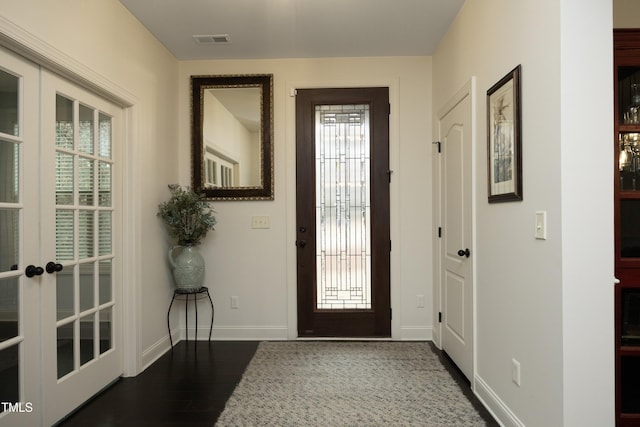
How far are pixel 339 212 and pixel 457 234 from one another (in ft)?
3.89

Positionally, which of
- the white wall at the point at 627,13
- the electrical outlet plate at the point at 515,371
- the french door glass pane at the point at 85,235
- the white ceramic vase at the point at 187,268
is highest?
the white wall at the point at 627,13

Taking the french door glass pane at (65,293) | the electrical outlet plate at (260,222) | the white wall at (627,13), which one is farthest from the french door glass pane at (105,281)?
the white wall at (627,13)

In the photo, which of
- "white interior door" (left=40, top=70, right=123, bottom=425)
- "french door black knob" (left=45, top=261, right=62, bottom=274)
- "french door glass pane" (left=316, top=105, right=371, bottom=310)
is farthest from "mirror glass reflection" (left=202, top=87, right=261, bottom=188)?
"french door black knob" (left=45, top=261, right=62, bottom=274)

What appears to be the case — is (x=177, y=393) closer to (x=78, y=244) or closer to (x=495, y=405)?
(x=78, y=244)

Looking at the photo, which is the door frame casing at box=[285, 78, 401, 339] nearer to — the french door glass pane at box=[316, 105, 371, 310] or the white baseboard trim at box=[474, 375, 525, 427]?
the french door glass pane at box=[316, 105, 371, 310]

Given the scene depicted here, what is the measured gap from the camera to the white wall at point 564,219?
167 centimetres

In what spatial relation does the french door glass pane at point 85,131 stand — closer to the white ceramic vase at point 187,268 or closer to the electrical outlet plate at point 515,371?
the white ceramic vase at point 187,268

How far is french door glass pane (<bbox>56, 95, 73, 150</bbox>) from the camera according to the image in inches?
92.9

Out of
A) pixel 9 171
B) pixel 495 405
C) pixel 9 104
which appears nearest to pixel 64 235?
pixel 9 171

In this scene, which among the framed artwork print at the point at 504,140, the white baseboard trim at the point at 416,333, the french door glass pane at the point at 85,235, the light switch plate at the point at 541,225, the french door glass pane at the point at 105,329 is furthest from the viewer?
the white baseboard trim at the point at 416,333

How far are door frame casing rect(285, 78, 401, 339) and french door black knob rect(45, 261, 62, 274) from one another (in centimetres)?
198

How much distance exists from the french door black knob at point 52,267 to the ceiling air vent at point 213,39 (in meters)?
2.16

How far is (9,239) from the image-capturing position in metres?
1.99

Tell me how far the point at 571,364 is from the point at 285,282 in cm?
260
